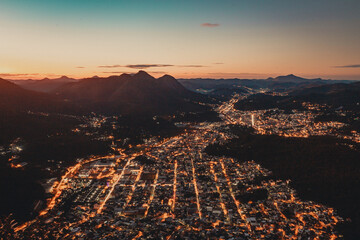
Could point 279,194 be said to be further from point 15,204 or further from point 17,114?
point 17,114

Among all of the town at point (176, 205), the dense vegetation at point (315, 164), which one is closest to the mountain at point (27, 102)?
the town at point (176, 205)

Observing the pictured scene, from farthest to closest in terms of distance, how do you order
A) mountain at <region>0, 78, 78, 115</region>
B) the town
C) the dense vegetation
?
mountain at <region>0, 78, 78, 115</region>
the dense vegetation
the town

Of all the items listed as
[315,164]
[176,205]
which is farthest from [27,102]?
[315,164]

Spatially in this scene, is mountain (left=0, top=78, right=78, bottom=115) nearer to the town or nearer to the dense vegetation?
the town

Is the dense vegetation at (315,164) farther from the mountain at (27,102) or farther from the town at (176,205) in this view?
the mountain at (27,102)

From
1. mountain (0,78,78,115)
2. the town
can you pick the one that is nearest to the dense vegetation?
the town

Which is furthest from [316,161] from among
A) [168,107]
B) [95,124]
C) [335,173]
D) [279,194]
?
[168,107]

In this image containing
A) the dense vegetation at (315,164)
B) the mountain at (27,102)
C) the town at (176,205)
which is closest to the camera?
the town at (176,205)

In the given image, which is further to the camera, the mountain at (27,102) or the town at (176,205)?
the mountain at (27,102)
